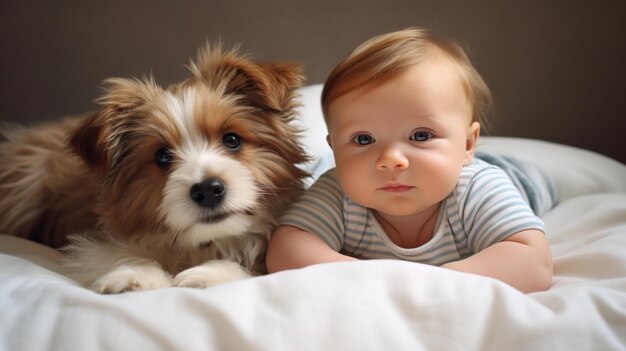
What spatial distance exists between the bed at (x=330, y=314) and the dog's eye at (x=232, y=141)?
1.41ft

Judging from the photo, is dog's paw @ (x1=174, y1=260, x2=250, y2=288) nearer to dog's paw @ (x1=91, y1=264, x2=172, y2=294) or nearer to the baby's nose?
dog's paw @ (x1=91, y1=264, x2=172, y2=294)

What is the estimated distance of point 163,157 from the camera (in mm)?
1370

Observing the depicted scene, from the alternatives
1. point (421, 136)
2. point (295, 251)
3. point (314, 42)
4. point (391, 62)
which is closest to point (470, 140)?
point (421, 136)

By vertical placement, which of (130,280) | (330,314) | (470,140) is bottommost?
(130,280)

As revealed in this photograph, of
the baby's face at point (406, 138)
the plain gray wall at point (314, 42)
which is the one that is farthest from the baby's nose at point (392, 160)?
the plain gray wall at point (314, 42)

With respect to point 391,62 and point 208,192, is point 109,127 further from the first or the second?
point 391,62

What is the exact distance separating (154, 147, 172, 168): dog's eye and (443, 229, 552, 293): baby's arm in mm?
665

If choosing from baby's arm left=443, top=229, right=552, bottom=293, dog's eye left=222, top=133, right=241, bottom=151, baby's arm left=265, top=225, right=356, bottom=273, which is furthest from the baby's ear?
dog's eye left=222, top=133, right=241, bottom=151

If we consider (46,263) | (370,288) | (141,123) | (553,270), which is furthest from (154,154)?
(553,270)

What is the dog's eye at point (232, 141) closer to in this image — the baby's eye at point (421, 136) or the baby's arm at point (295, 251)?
the baby's arm at point (295, 251)

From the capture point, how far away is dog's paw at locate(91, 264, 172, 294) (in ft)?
3.82

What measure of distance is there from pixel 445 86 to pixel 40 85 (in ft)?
6.37

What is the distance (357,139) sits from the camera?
1.34 meters

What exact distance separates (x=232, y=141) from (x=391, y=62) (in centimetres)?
42
